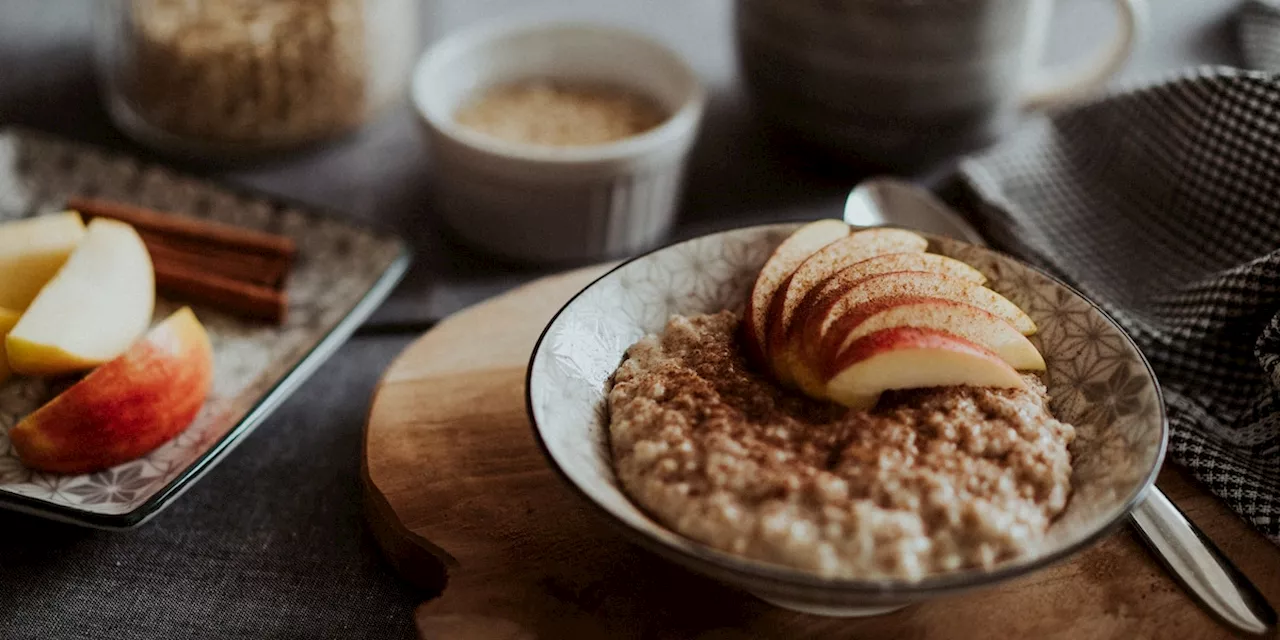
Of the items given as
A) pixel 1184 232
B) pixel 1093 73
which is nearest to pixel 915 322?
pixel 1184 232

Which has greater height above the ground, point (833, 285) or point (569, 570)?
point (833, 285)

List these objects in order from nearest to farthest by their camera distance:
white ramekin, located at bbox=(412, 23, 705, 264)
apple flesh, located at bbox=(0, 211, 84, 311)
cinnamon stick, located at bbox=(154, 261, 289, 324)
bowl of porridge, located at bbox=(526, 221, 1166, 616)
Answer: bowl of porridge, located at bbox=(526, 221, 1166, 616) → apple flesh, located at bbox=(0, 211, 84, 311) → cinnamon stick, located at bbox=(154, 261, 289, 324) → white ramekin, located at bbox=(412, 23, 705, 264)

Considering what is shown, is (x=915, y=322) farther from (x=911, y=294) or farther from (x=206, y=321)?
(x=206, y=321)

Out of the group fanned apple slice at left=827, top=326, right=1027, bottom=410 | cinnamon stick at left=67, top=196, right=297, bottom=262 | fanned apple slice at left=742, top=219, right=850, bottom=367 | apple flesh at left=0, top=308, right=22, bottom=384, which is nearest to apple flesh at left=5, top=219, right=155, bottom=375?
apple flesh at left=0, top=308, right=22, bottom=384

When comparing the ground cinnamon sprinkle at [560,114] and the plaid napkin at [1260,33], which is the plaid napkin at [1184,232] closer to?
the plaid napkin at [1260,33]

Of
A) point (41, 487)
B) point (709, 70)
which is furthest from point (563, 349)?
point (709, 70)

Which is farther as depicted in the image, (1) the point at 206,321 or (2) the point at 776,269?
(1) the point at 206,321

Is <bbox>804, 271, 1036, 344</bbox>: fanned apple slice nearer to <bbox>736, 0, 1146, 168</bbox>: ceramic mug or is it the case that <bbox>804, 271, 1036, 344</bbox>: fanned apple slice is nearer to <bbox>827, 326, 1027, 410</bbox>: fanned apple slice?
<bbox>827, 326, 1027, 410</bbox>: fanned apple slice
